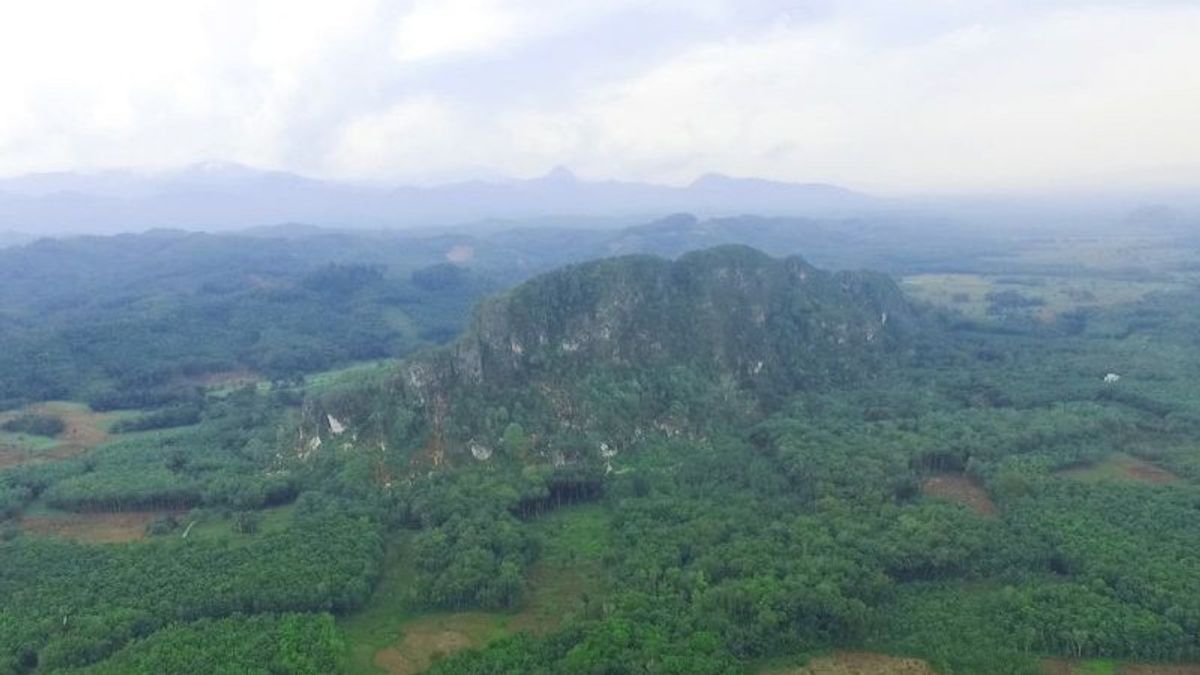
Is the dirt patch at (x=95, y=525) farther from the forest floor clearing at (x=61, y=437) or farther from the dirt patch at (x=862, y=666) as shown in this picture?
the dirt patch at (x=862, y=666)

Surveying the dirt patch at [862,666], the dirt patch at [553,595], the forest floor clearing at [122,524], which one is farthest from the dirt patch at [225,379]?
the dirt patch at [862,666]

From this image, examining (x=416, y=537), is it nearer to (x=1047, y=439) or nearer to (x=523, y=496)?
(x=523, y=496)

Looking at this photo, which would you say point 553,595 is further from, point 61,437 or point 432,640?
point 61,437

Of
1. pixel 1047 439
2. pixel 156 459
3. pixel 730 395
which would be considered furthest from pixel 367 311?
pixel 1047 439

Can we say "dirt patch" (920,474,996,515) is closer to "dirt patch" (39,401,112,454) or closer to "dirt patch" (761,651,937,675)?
"dirt patch" (761,651,937,675)

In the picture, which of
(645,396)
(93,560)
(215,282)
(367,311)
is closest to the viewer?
(93,560)
